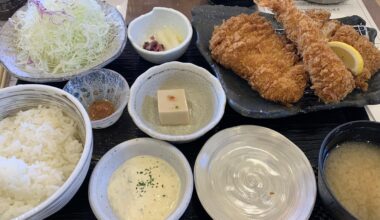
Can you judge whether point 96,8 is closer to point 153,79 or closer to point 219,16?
point 153,79

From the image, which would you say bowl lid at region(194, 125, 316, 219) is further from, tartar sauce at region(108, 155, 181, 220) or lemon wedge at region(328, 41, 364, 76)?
lemon wedge at region(328, 41, 364, 76)

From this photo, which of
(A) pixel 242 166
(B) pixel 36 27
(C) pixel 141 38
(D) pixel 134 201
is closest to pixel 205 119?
(A) pixel 242 166

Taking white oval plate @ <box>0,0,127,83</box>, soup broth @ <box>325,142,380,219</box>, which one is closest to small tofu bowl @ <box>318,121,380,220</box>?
soup broth @ <box>325,142,380,219</box>

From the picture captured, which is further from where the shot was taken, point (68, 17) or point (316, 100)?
point (68, 17)

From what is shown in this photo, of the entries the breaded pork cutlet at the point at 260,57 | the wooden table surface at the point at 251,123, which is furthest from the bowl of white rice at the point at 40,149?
the breaded pork cutlet at the point at 260,57

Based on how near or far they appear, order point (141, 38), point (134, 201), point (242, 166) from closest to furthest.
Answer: point (134, 201), point (242, 166), point (141, 38)

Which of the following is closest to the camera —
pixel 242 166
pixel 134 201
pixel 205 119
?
pixel 134 201

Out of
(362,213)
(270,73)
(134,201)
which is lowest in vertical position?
(134,201)

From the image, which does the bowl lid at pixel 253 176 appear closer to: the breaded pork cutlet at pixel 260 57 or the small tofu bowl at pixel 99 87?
the breaded pork cutlet at pixel 260 57
